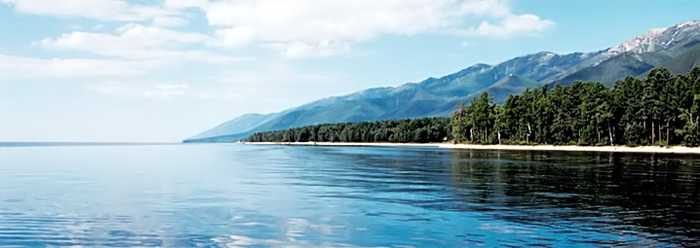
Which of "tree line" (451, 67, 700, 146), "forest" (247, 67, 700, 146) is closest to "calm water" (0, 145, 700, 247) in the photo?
"tree line" (451, 67, 700, 146)

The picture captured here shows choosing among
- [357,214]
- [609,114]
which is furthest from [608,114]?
[357,214]

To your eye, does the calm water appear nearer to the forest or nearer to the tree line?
the tree line

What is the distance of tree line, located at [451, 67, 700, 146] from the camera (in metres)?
121

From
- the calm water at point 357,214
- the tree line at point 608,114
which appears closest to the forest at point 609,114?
the tree line at point 608,114

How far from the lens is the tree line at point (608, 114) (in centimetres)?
12088

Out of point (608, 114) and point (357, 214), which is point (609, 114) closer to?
point (608, 114)

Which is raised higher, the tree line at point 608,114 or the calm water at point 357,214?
the tree line at point 608,114

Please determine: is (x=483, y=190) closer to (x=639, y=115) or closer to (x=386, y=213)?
(x=386, y=213)

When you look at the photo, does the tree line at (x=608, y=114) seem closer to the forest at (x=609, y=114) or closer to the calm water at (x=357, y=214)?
the forest at (x=609, y=114)

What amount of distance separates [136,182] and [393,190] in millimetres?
21533

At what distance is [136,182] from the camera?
45.1 meters

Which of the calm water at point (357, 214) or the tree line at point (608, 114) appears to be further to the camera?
the tree line at point (608, 114)

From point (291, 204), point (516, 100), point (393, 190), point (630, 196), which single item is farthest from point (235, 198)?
point (516, 100)

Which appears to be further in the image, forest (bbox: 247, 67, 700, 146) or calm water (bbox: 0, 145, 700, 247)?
forest (bbox: 247, 67, 700, 146)
